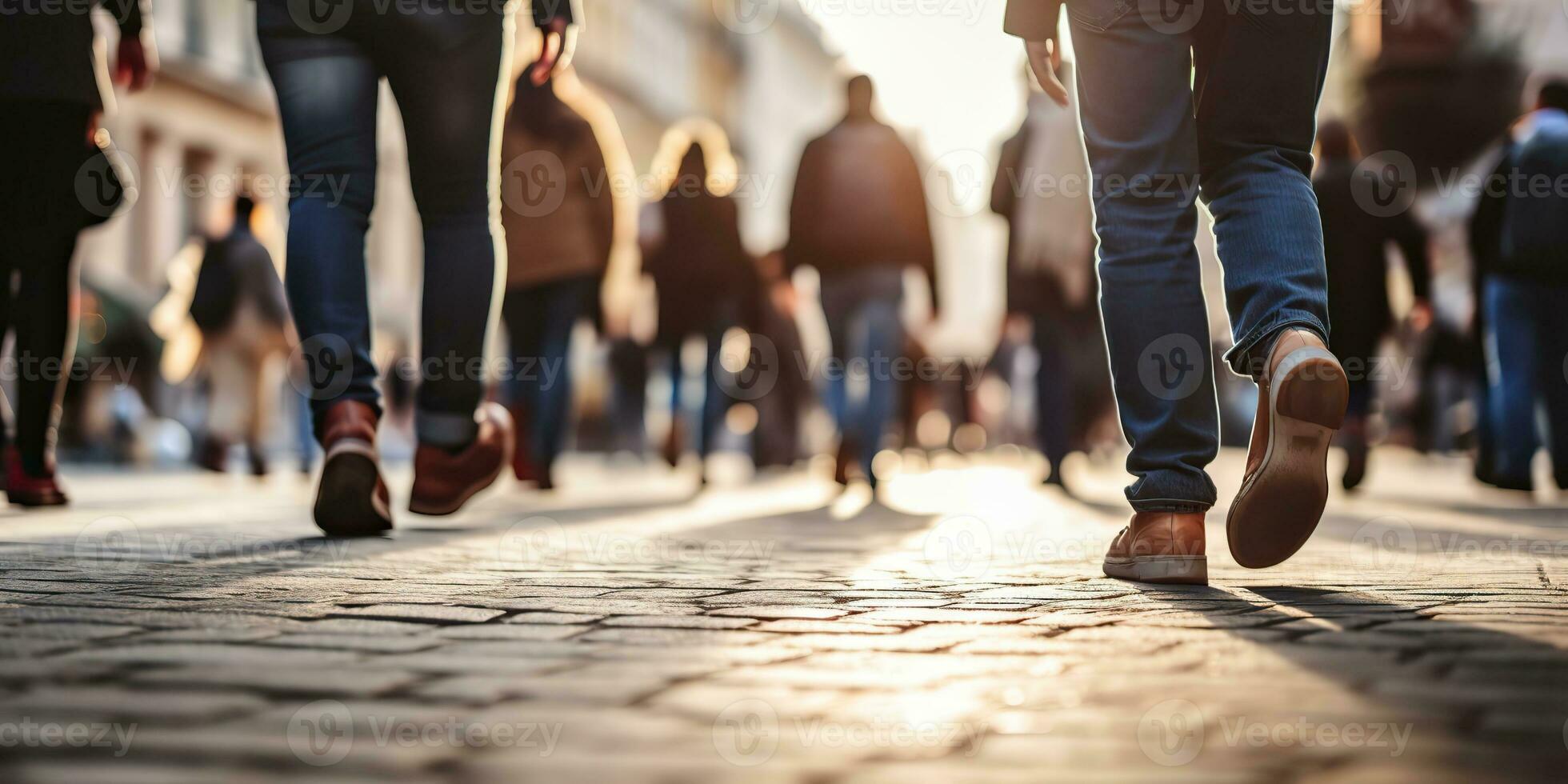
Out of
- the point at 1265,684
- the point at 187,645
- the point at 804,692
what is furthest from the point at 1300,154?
the point at 187,645

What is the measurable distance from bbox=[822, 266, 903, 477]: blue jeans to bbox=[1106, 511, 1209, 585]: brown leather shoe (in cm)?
478

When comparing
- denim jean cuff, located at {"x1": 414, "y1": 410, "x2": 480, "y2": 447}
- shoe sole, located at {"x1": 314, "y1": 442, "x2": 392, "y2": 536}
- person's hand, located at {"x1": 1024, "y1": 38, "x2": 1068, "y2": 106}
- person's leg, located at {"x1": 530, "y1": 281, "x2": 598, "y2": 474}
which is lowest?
shoe sole, located at {"x1": 314, "y1": 442, "x2": 392, "y2": 536}

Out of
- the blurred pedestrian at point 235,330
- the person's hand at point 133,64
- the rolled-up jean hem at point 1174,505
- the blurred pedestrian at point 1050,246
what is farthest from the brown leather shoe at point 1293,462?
the blurred pedestrian at point 235,330

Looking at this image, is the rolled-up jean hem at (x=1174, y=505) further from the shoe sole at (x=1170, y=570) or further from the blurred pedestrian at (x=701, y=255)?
the blurred pedestrian at (x=701, y=255)

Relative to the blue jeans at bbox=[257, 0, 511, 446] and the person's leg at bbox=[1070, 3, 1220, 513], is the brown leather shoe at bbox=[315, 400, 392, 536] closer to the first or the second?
the blue jeans at bbox=[257, 0, 511, 446]

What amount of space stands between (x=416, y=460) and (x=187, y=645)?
7.29 feet

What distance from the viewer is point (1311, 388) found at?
9.43 feet

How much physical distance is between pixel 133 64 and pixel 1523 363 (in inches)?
233

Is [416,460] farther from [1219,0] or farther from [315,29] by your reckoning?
[1219,0]

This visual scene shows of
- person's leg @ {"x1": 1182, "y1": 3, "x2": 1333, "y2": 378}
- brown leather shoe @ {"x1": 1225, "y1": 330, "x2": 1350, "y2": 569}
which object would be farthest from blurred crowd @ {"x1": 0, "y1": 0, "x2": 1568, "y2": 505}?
brown leather shoe @ {"x1": 1225, "y1": 330, "x2": 1350, "y2": 569}

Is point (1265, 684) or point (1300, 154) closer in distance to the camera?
point (1265, 684)

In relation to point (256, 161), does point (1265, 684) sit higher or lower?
lower

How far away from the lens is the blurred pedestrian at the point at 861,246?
810 cm

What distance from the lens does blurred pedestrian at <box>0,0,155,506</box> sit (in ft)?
17.3
